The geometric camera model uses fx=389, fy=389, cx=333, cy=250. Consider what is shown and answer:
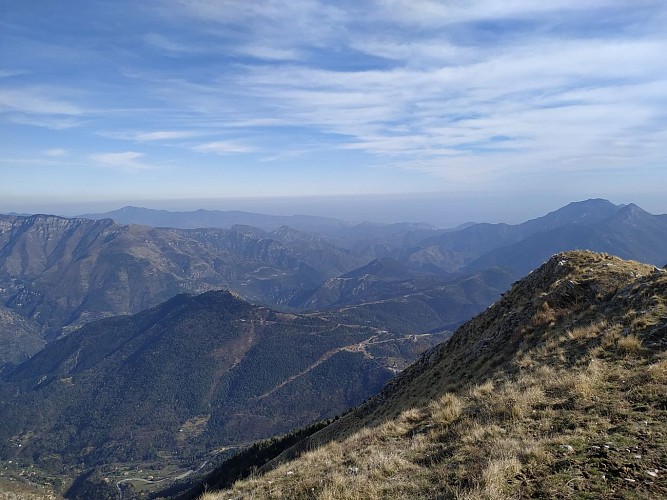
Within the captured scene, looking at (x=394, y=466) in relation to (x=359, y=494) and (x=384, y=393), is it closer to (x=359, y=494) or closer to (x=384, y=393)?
(x=359, y=494)

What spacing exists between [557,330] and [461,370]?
7472 millimetres

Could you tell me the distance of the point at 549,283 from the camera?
113ft

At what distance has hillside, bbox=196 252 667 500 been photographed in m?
10.0

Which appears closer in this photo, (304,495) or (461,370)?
(304,495)

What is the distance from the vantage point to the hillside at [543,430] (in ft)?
32.9

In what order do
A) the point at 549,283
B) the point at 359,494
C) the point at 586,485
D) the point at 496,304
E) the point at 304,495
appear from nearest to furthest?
1. the point at 586,485
2. the point at 359,494
3. the point at 304,495
4. the point at 549,283
5. the point at 496,304

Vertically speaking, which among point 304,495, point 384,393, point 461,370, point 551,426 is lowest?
point 384,393

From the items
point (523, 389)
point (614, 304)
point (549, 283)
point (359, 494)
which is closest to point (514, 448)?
point (359, 494)

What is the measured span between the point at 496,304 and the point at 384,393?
15801 millimetres

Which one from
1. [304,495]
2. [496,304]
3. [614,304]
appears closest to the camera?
[304,495]

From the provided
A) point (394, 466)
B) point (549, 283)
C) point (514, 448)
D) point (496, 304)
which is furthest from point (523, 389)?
point (496, 304)

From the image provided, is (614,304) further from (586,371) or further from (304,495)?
(304,495)

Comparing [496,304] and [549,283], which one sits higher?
[549,283]

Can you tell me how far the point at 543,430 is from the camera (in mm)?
12914
